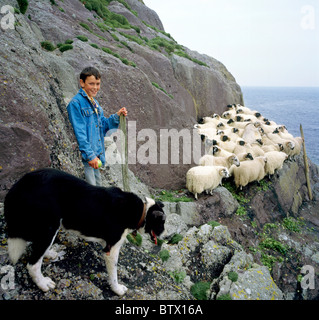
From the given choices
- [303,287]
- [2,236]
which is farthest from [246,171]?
[2,236]

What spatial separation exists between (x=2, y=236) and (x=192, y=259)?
5107 millimetres

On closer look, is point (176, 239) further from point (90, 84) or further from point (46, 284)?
point (90, 84)

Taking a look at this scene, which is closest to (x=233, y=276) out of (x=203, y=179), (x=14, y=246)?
(x=14, y=246)

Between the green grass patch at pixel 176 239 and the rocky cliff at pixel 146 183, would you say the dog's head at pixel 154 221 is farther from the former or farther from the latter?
the green grass patch at pixel 176 239

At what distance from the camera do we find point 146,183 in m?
11.0

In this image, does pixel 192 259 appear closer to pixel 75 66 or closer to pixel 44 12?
pixel 75 66

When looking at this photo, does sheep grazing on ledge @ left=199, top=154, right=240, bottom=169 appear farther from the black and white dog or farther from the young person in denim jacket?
the black and white dog

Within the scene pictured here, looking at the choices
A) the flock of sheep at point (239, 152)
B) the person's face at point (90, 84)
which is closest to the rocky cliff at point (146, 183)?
the flock of sheep at point (239, 152)

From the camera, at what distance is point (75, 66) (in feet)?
35.2

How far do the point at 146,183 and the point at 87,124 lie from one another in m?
6.80

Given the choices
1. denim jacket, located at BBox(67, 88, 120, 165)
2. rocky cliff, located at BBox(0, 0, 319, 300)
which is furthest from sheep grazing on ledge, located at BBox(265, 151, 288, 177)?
denim jacket, located at BBox(67, 88, 120, 165)

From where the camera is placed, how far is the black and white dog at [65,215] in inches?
112

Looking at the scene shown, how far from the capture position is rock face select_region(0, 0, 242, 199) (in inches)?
188

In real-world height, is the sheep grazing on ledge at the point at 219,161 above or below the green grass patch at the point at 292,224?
above
